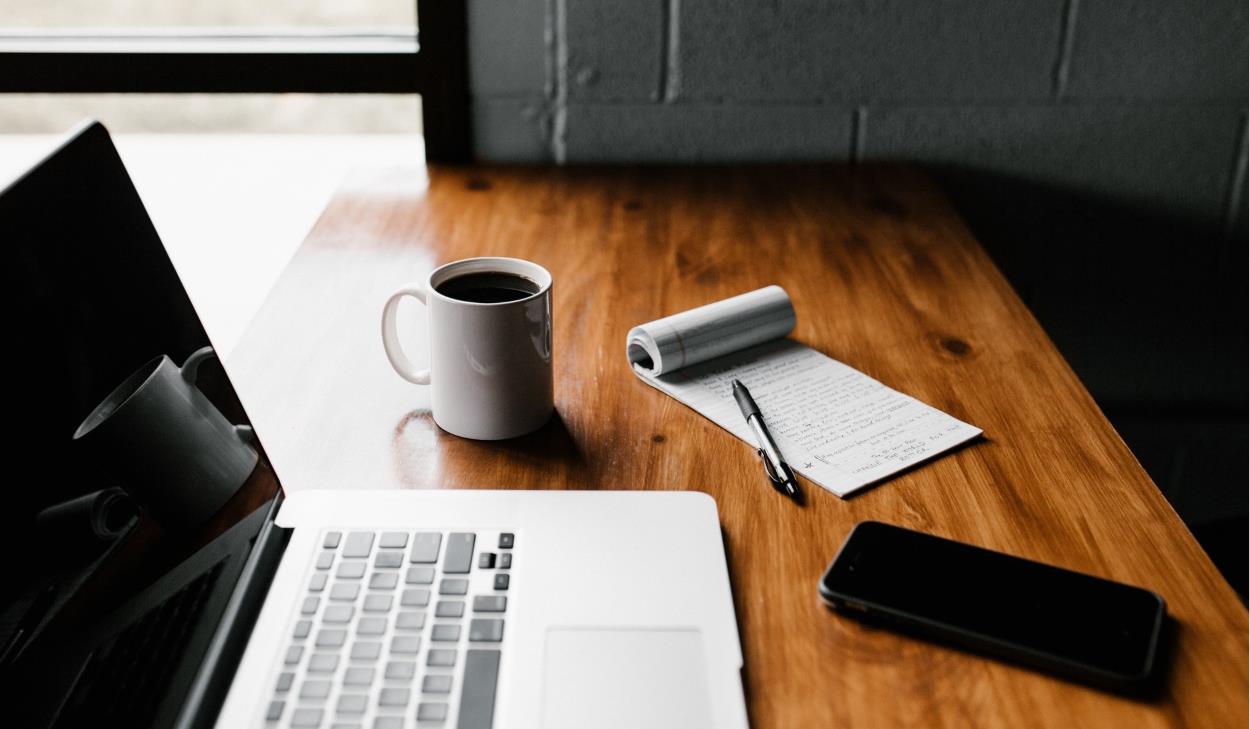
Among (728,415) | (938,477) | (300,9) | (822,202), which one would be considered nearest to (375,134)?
(300,9)

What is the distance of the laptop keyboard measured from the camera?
1.72 feet

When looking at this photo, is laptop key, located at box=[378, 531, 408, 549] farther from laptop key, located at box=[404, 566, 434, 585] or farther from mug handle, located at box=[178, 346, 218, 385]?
mug handle, located at box=[178, 346, 218, 385]

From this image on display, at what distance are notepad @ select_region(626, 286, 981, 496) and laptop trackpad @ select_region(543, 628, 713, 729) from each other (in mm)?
207

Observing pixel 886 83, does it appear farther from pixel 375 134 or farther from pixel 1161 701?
pixel 1161 701

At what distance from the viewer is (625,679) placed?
550mm

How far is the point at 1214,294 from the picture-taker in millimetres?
1582

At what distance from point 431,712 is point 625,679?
102 millimetres

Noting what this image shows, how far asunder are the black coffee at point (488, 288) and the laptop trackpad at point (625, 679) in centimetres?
29

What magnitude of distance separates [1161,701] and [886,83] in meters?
1.06

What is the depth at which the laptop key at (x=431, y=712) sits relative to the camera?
1.71 ft

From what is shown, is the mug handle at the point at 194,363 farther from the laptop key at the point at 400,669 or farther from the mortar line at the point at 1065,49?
the mortar line at the point at 1065,49

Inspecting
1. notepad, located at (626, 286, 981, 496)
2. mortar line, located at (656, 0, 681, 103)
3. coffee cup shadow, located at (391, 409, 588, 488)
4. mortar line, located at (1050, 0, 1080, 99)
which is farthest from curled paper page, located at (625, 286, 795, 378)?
mortar line, located at (1050, 0, 1080, 99)

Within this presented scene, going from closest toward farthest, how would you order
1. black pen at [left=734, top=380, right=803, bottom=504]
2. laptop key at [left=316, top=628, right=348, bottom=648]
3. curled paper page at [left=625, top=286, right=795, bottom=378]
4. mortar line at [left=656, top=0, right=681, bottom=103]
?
laptop key at [left=316, top=628, right=348, bottom=648], black pen at [left=734, top=380, right=803, bottom=504], curled paper page at [left=625, top=286, right=795, bottom=378], mortar line at [left=656, top=0, right=681, bottom=103]

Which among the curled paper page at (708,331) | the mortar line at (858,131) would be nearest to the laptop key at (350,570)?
the curled paper page at (708,331)
